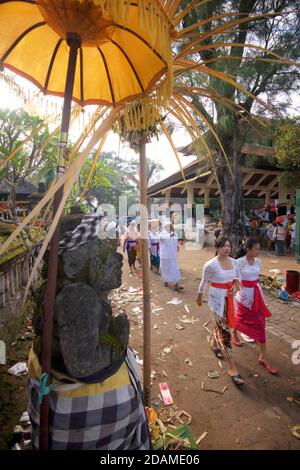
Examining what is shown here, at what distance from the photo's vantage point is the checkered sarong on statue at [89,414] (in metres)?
1.41

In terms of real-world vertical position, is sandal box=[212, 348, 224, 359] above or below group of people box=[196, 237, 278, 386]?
below

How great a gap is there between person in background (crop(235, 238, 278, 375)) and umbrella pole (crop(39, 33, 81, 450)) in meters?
3.12

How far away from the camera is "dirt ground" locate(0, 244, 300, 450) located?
256cm

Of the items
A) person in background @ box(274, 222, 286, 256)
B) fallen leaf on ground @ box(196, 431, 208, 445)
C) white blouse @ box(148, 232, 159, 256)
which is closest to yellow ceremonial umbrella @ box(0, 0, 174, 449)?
fallen leaf on ground @ box(196, 431, 208, 445)

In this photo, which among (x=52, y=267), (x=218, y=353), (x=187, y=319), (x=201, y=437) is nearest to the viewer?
(x=52, y=267)

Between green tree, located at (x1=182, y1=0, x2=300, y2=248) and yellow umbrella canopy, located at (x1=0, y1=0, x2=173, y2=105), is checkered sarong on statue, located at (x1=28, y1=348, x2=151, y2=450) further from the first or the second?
green tree, located at (x1=182, y1=0, x2=300, y2=248)

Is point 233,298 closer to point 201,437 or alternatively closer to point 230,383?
point 230,383

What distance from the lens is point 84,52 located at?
180cm

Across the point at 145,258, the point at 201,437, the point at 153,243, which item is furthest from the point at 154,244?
the point at 201,437

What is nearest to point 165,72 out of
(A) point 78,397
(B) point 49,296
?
(B) point 49,296

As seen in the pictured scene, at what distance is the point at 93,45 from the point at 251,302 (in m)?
3.64

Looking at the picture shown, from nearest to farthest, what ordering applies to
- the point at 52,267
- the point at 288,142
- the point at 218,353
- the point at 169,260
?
the point at 52,267, the point at 218,353, the point at 169,260, the point at 288,142


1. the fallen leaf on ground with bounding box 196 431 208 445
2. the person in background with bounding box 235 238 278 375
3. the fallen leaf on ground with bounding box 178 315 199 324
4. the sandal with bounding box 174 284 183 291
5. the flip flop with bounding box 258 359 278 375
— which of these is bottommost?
the fallen leaf on ground with bounding box 196 431 208 445
